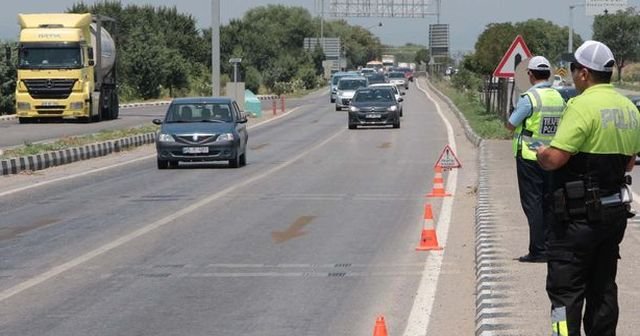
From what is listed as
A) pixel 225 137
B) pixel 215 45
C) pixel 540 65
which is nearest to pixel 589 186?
pixel 540 65

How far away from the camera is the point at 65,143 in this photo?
34.0 metres

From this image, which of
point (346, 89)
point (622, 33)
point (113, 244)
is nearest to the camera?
point (113, 244)

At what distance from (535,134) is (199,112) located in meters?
17.6

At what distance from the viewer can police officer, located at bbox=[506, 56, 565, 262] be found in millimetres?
11430

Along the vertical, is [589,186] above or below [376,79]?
above

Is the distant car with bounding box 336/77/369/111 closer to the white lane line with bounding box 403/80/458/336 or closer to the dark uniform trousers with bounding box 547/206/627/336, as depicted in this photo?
the white lane line with bounding box 403/80/458/336

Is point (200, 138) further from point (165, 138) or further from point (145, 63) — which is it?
point (145, 63)

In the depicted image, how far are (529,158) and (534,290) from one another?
198 cm

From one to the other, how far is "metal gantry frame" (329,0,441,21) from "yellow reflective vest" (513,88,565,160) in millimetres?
101931

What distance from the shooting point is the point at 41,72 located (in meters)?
48.3

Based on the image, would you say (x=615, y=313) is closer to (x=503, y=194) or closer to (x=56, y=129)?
(x=503, y=194)

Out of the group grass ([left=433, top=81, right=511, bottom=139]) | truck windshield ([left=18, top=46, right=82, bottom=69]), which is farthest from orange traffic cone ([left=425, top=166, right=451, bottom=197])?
truck windshield ([left=18, top=46, right=82, bottom=69])

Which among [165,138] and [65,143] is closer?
[165,138]

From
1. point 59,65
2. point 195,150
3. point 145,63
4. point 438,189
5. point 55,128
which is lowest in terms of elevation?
point 55,128
